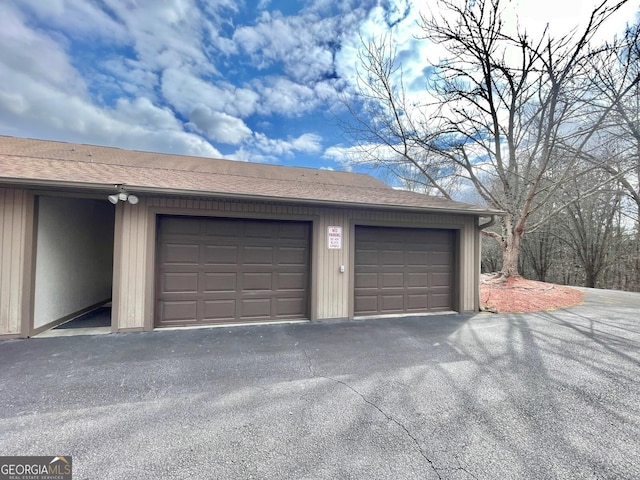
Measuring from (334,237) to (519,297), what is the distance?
6303 mm

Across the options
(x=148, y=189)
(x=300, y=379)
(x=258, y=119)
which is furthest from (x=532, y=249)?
(x=148, y=189)

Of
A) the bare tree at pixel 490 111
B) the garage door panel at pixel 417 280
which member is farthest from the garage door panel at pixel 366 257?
the bare tree at pixel 490 111

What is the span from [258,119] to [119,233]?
990 cm

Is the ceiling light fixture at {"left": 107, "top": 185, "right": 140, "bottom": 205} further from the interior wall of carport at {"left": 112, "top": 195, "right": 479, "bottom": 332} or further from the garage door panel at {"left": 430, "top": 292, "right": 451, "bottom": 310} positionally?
the garage door panel at {"left": 430, "top": 292, "right": 451, "bottom": 310}

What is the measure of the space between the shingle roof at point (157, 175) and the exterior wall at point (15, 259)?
0.44 metres

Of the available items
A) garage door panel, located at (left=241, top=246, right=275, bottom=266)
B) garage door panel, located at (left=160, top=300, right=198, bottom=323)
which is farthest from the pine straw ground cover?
garage door panel, located at (left=160, top=300, right=198, bottom=323)

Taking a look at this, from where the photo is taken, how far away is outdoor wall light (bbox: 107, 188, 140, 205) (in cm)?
464

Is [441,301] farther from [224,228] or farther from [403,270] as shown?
[224,228]

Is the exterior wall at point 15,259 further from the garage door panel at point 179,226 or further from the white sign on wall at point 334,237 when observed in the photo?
the white sign on wall at point 334,237

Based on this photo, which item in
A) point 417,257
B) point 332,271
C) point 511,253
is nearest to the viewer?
point 332,271

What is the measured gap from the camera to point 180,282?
5.30 metres

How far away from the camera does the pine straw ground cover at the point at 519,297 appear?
7.24m

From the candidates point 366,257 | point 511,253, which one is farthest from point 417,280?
point 511,253

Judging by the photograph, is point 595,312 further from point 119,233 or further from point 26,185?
point 26,185
